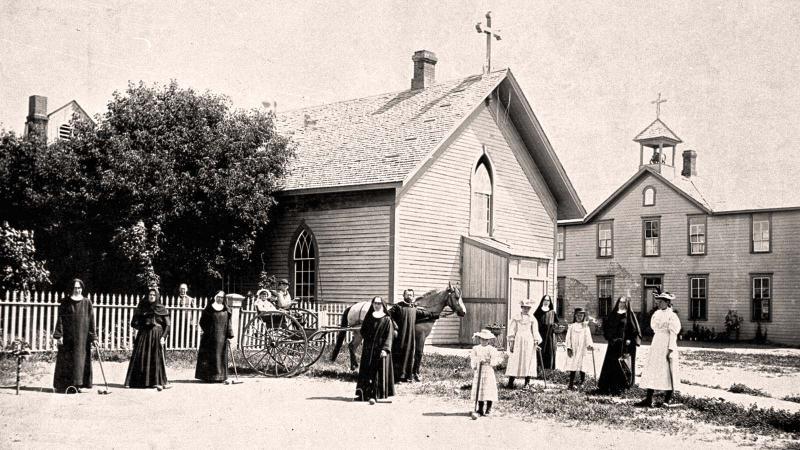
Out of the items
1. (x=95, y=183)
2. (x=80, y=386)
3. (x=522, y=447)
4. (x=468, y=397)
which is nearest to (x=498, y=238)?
(x=95, y=183)

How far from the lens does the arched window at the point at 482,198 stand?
25922mm

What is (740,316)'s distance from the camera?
121ft

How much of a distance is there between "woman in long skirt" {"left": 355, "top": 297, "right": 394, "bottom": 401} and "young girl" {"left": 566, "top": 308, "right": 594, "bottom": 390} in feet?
12.0

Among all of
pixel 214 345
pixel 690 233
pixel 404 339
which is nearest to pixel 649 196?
pixel 690 233

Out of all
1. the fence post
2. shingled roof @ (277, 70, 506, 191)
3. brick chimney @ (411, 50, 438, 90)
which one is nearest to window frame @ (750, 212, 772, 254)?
brick chimney @ (411, 50, 438, 90)

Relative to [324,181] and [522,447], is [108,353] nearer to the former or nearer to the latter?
[324,181]

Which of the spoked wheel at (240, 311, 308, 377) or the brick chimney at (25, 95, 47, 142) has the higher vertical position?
the brick chimney at (25, 95, 47, 142)

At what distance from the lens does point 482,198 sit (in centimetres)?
2639

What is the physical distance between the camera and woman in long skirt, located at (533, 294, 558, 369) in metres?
16.8

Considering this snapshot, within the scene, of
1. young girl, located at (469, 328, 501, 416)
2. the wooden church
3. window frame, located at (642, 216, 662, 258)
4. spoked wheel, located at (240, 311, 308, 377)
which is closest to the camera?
young girl, located at (469, 328, 501, 416)

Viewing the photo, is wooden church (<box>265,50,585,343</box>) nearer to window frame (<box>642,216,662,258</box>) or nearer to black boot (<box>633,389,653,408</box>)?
black boot (<box>633,389,653,408</box>)

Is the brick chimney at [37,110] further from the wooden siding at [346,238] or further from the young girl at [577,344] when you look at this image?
the young girl at [577,344]

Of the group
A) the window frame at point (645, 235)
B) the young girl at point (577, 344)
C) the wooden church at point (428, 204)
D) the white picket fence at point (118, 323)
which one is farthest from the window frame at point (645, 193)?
the young girl at point (577, 344)

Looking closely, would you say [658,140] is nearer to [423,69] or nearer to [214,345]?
[423,69]
